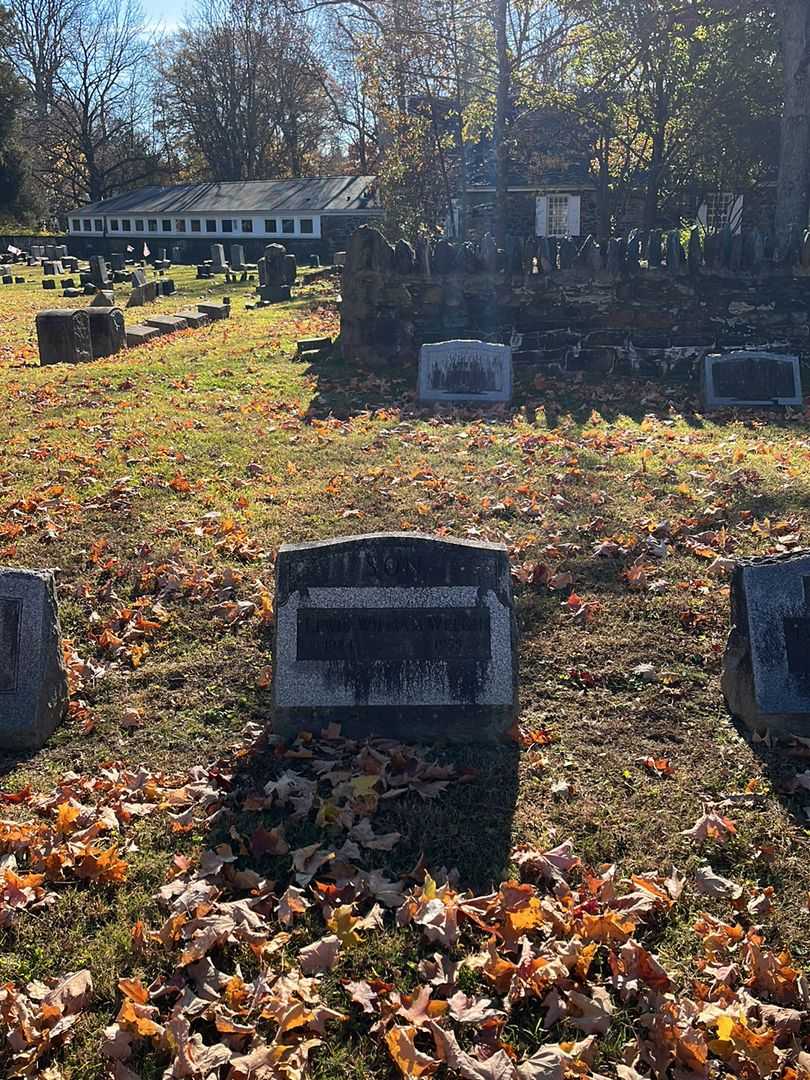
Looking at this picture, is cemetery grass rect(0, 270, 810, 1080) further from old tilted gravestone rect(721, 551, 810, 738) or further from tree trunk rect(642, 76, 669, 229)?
tree trunk rect(642, 76, 669, 229)

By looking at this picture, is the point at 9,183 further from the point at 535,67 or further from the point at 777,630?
the point at 777,630

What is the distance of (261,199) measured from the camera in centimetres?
4706

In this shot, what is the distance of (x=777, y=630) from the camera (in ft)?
14.8

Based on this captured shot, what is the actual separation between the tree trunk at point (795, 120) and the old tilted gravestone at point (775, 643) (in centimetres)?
1464

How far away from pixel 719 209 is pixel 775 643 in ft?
121

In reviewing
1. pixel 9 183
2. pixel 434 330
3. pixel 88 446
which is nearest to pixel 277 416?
pixel 88 446

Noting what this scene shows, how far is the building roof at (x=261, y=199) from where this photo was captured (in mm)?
45000

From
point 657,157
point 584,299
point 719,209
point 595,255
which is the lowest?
point 584,299

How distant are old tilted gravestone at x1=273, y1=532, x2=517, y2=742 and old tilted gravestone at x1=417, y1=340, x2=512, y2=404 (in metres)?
7.54

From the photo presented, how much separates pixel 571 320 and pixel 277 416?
209 inches

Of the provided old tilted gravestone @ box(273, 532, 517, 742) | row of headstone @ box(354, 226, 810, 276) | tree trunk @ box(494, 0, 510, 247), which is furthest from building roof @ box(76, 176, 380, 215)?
old tilted gravestone @ box(273, 532, 517, 742)

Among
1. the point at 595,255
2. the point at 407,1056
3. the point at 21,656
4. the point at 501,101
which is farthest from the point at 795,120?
the point at 407,1056

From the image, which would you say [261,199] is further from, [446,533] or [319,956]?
[319,956]

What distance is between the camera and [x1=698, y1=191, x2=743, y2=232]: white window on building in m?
35.1
